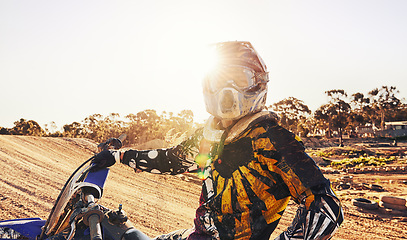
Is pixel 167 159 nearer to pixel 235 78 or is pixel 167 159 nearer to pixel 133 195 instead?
pixel 235 78

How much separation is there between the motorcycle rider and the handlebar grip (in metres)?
0.49

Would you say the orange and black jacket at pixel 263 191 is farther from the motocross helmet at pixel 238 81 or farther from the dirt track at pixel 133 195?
the dirt track at pixel 133 195

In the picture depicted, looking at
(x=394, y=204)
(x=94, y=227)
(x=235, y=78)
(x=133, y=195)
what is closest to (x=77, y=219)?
(x=94, y=227)

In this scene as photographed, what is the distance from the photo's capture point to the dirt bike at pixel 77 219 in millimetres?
1695

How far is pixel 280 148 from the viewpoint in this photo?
1.44 meters

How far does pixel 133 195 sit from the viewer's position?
827 centimetres

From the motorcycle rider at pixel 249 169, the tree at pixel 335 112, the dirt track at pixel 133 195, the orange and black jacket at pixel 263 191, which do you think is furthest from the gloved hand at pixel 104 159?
the tree at pixel 335 112

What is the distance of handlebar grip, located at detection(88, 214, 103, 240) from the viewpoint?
1434mm

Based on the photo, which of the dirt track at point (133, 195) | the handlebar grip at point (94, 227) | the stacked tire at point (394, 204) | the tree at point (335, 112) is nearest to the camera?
the handlebar grip at point (94, 227)

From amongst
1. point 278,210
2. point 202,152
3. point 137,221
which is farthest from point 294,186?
point 137,221

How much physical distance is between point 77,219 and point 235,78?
1.22 m

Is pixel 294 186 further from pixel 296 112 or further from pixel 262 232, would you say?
pixel 296 112

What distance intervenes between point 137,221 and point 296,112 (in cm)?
5170

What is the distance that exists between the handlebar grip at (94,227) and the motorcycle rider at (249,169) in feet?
1.60
